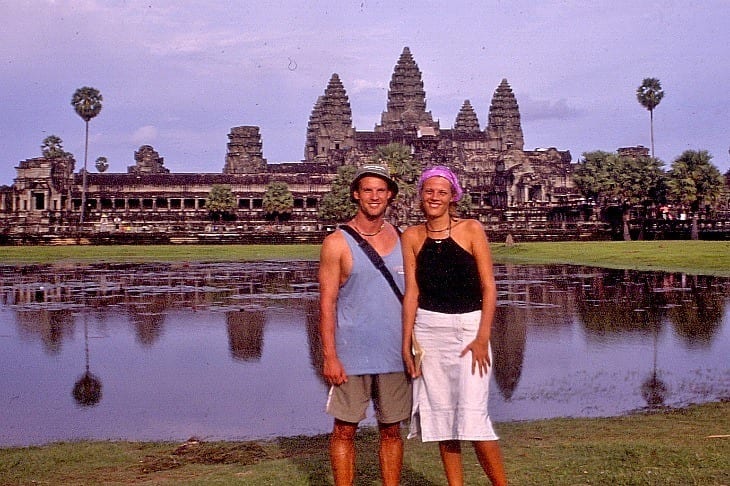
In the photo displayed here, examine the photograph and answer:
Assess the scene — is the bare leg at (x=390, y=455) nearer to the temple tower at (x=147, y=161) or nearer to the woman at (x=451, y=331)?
the woman at (x=451, y=331)

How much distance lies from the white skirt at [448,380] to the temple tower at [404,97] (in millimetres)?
127101

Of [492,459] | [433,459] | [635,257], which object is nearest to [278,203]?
[635,257]

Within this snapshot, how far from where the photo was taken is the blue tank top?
6.04 m

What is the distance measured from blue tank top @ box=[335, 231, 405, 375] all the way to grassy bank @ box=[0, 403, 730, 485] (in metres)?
1.21

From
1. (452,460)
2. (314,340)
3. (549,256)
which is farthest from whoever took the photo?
(549,256)

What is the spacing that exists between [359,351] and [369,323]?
0.20 meters

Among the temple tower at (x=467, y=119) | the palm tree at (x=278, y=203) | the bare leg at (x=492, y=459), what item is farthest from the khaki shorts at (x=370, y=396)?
the temple tower at (x=467, y=119)

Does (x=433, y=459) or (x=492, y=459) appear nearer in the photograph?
(x=492, y=459)

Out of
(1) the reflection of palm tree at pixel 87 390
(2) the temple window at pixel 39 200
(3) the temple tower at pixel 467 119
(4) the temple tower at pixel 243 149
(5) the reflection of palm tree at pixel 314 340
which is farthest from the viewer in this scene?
(3) the temple tower at pixel 467 119

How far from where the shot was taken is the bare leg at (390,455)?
600cm

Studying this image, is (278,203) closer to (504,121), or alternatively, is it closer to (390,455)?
(504,121)

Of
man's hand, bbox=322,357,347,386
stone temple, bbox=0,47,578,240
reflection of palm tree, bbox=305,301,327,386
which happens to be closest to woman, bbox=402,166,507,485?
man's hand, bbox=322,357,347,386

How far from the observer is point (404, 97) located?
135125 millimetres

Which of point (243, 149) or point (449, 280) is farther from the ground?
point (243, 149)
